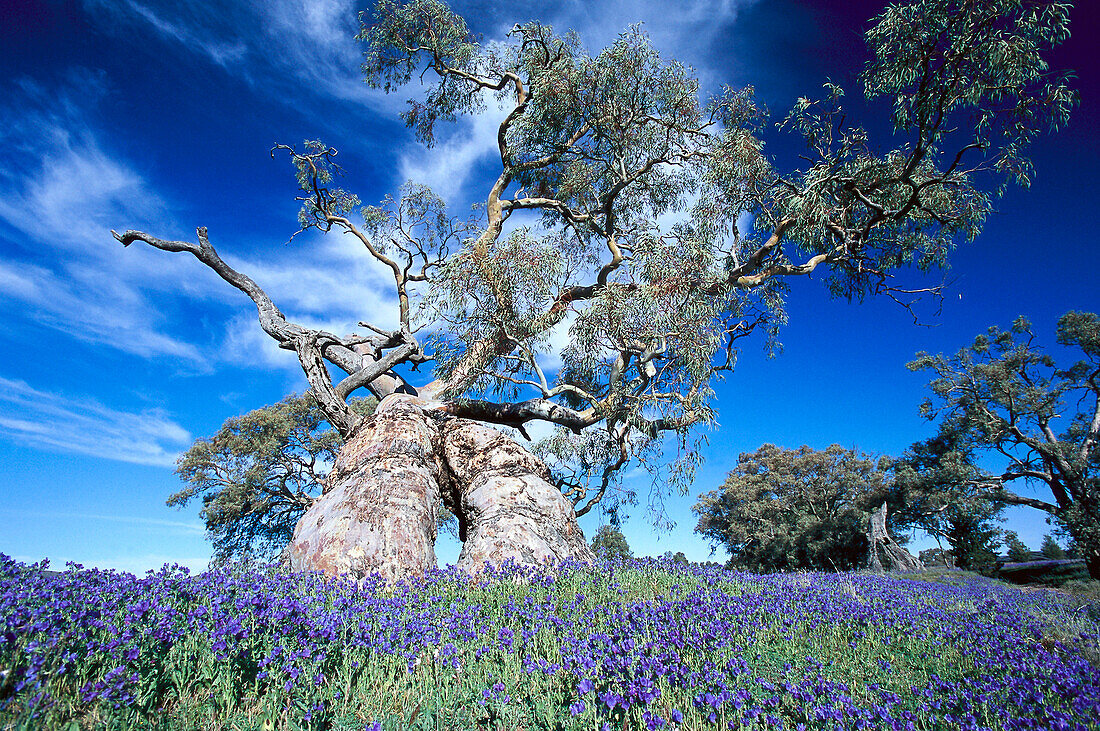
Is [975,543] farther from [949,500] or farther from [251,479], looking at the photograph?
[251,479]

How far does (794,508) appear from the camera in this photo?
24688 millimetres

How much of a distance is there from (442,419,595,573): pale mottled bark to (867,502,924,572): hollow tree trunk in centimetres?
1483

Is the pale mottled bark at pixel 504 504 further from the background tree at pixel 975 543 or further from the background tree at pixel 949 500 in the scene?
the background tree at pixel 975 543

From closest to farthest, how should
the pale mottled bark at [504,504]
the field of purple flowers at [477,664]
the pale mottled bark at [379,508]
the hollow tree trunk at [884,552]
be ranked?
1. the field of purple flowers at [477,664]
2. the pale mottled bark at [379,508]
3. the pale mottled bark at [504,504]
4. the hollow tree trunk at [884,552]

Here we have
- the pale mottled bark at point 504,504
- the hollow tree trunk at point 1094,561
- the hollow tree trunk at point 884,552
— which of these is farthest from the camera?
the hollow tree trunk at point 884,552

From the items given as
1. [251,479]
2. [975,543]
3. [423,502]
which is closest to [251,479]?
[251,479]

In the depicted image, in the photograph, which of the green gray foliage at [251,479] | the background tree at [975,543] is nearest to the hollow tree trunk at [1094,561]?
the background tree at [975,543]

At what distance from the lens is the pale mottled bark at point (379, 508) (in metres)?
6.11

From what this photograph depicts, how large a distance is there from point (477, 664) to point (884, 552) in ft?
66.6

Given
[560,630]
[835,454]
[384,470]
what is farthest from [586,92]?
[835,454]

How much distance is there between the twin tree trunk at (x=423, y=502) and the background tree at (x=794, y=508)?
56.7ft

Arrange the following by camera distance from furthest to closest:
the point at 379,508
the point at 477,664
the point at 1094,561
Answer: the point at 1094,561 → the point at 379,508 → the point at 477,664

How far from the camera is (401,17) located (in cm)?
1159

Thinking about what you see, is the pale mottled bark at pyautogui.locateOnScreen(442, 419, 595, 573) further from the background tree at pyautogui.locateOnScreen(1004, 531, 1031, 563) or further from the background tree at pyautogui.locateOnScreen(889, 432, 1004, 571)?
the background tree at pyautogui.locateOnScreen(1004, 531, 1031, 563)
